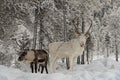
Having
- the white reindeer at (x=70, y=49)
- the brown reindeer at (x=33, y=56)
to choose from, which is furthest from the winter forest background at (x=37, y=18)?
the white reindeer at (x=70, y=49)

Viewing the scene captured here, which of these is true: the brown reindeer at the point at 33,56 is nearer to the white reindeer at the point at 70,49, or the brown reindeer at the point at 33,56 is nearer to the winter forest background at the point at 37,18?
the white reindeer at the point at 70,49

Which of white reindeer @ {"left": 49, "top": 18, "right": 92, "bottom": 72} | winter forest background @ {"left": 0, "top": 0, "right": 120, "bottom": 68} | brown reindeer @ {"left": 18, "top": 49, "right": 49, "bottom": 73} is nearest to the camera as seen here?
white reindeer @ {"left": 49, "top": 18, "right": 92, "bottom": 72}

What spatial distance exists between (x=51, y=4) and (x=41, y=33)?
4220mm

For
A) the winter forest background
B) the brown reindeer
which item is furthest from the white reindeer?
the winter forest background

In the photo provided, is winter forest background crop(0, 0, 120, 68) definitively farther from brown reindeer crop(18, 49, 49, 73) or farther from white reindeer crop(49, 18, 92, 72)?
white reindeer crop(49, 18, 92, 72)

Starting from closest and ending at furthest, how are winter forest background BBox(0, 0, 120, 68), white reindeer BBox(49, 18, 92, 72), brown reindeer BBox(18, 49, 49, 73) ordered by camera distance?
white reindeer BBox(49, 18, 92, 72) → brown reindeer BBox(18, 49, 49, 73) → winter forest background BBox(0, 0, 120, 68)

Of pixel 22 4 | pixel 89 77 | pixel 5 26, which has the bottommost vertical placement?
pixel 89 77

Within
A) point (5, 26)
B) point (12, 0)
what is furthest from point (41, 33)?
point (12, 0)

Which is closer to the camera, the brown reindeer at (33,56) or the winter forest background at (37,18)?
the brown reindeer at (33,56)

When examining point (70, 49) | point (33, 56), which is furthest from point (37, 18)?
point (70, 49)

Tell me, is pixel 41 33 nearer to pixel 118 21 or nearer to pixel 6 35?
pixel 6 35

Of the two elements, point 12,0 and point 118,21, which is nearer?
point 12,0

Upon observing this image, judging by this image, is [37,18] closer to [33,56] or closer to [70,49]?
[33,56]

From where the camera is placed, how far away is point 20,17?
62.3 ft
